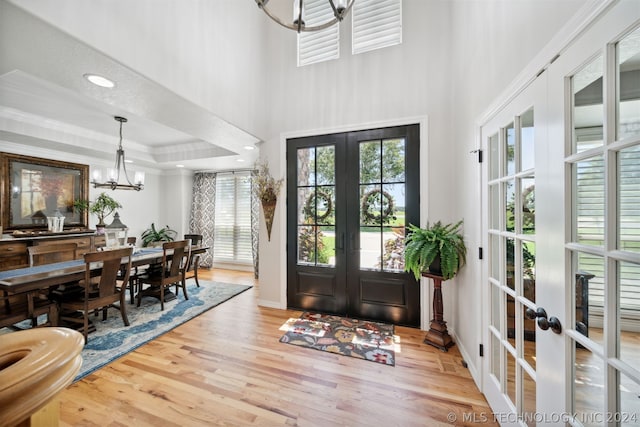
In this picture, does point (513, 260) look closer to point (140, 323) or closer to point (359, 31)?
point (359, 31)

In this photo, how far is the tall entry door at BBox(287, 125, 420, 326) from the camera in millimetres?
2941

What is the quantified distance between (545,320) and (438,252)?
3.96 ft

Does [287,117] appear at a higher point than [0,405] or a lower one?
higher

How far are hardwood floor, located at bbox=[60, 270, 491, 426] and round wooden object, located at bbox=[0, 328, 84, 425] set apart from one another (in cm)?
154

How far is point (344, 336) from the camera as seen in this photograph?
8.80 ft

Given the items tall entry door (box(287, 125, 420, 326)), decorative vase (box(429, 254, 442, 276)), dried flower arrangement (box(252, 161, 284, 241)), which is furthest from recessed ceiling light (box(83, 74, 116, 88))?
decorative vase (box(429, 254, 442, 276))

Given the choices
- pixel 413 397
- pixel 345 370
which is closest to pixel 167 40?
pixel 345 370

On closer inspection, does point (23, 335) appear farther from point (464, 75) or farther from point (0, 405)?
point (464, 75)

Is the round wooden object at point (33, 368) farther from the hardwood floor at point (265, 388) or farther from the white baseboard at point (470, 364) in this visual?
the white baseboard at point (470, 364)

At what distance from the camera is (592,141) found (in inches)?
35.6

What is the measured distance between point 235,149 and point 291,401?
3512mm

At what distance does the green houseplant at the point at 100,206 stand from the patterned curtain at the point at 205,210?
1.58 m

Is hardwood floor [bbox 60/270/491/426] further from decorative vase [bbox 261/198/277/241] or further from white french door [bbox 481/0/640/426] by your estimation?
decorative vase [bbox 261/198/277/241]

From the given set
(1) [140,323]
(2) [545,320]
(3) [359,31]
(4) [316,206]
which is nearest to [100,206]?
(1) [140,323]
